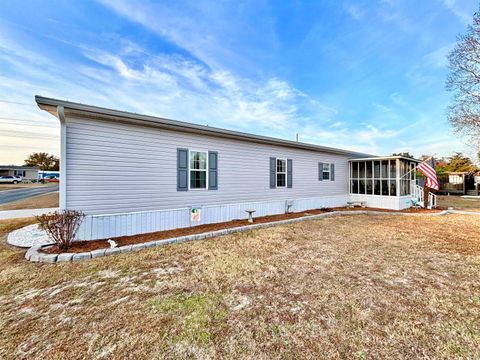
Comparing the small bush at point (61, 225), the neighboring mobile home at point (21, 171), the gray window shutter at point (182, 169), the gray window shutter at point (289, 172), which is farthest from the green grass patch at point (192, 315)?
the neighboring mobile home at point (21, 171)

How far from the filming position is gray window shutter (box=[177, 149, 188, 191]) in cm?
641

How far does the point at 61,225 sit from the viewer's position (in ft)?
14.4

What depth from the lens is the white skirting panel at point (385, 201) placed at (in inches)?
412

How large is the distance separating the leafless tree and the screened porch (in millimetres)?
3860

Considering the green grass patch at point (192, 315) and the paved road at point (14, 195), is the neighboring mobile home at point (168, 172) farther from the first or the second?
the paved road at point (14, 195)

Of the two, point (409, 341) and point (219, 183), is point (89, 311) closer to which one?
point (409, 341)

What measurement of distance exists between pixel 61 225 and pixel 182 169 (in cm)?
319

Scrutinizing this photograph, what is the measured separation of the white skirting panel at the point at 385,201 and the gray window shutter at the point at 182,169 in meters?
10.0

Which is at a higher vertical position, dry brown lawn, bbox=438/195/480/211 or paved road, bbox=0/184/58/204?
paved road, bbox=0/184/58/204

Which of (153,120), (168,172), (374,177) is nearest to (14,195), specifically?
(168,172)

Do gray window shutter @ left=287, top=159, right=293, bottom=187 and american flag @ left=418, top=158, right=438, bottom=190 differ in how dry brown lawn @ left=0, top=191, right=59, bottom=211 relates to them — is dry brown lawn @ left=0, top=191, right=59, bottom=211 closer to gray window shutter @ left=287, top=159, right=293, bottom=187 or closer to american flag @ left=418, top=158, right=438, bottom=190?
gray window shutter @ left=287, top=159, right=293, bottom=187

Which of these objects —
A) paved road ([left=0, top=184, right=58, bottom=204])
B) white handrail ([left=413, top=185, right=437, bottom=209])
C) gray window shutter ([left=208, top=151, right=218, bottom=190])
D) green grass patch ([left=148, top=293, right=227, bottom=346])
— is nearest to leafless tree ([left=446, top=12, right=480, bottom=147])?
white handrail ([left=413, top=185, right=437, bottom=209])

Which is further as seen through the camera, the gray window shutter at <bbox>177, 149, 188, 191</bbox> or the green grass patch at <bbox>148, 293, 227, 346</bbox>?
the gray window shutter at <bbox>177, 149, 188, 191</bbox>

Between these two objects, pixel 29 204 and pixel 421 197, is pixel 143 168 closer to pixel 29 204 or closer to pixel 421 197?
pixel 29 204
